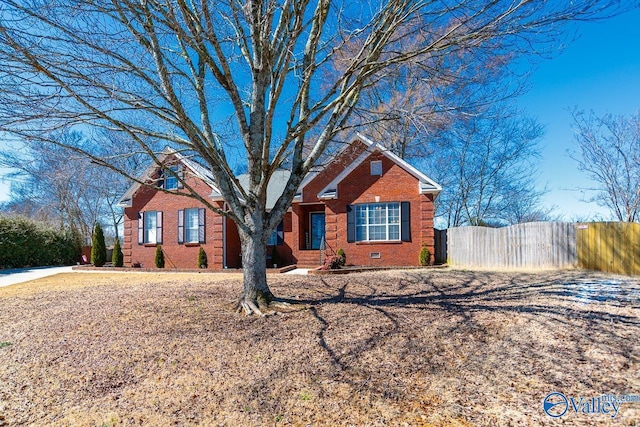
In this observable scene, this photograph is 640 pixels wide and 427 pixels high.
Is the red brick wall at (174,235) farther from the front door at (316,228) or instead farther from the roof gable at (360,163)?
the roof gable at (360,163)

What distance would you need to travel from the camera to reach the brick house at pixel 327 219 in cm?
1438

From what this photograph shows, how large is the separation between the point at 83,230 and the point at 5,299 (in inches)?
875

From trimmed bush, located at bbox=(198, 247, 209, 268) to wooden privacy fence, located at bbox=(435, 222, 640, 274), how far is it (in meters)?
10.1

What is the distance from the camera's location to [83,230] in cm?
2770

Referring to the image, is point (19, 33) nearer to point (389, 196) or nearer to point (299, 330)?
point (299, 330)

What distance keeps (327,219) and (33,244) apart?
1623 cm

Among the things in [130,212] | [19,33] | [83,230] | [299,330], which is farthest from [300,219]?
[83,230]

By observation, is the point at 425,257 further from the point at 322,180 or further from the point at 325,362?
the point at 325,362

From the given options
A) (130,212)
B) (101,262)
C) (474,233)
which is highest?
(130,212)

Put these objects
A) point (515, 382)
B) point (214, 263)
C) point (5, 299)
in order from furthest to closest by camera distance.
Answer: point (214, 263), point (5, 299), point (515, 382)

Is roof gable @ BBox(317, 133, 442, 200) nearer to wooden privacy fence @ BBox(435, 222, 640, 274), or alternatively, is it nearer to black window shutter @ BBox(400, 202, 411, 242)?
black window shutter @ BBox(400, 202, 411, 242)

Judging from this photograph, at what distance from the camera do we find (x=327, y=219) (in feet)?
50.0

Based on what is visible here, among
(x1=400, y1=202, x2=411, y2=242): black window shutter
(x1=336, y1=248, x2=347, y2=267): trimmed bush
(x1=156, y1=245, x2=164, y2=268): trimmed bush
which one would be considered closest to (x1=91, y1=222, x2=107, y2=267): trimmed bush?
(x1=156, y1=245, x2=164, y2=268): trimmed bush

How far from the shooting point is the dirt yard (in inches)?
126
